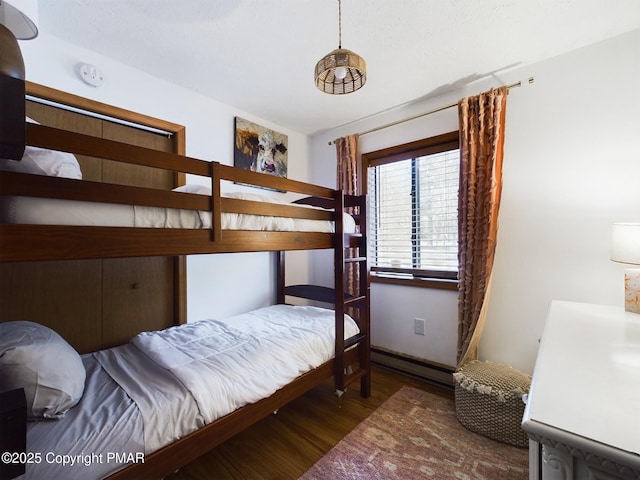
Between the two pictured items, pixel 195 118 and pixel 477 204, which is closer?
pixel 477 204

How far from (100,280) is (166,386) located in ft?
3.71

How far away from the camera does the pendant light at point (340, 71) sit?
1.21 m

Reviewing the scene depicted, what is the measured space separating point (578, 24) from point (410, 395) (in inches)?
106

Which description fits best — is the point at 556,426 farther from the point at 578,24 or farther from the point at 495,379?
the point at 578,24

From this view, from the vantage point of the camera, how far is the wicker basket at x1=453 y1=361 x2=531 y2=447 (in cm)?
158

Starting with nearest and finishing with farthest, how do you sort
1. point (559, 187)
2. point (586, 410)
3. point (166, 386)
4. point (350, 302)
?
point (586, 410)
point (166, 386)
point (559, 187)
point (350, 302)

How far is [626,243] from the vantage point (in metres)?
1.36

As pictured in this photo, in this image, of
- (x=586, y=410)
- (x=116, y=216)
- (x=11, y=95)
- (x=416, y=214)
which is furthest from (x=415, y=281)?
(x=11, y=95)

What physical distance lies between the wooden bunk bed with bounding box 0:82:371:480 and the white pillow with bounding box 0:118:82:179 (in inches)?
2.3

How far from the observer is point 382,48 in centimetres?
176

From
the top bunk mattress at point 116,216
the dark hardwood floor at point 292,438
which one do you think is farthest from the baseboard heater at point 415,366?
the top bunk mattress at point 116,216

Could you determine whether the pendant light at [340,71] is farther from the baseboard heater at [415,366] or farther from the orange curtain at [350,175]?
the baseboard heater at [415,366]

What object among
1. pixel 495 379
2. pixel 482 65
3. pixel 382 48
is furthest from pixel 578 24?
pixel 495 379

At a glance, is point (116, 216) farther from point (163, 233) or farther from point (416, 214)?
point (416, 214)
